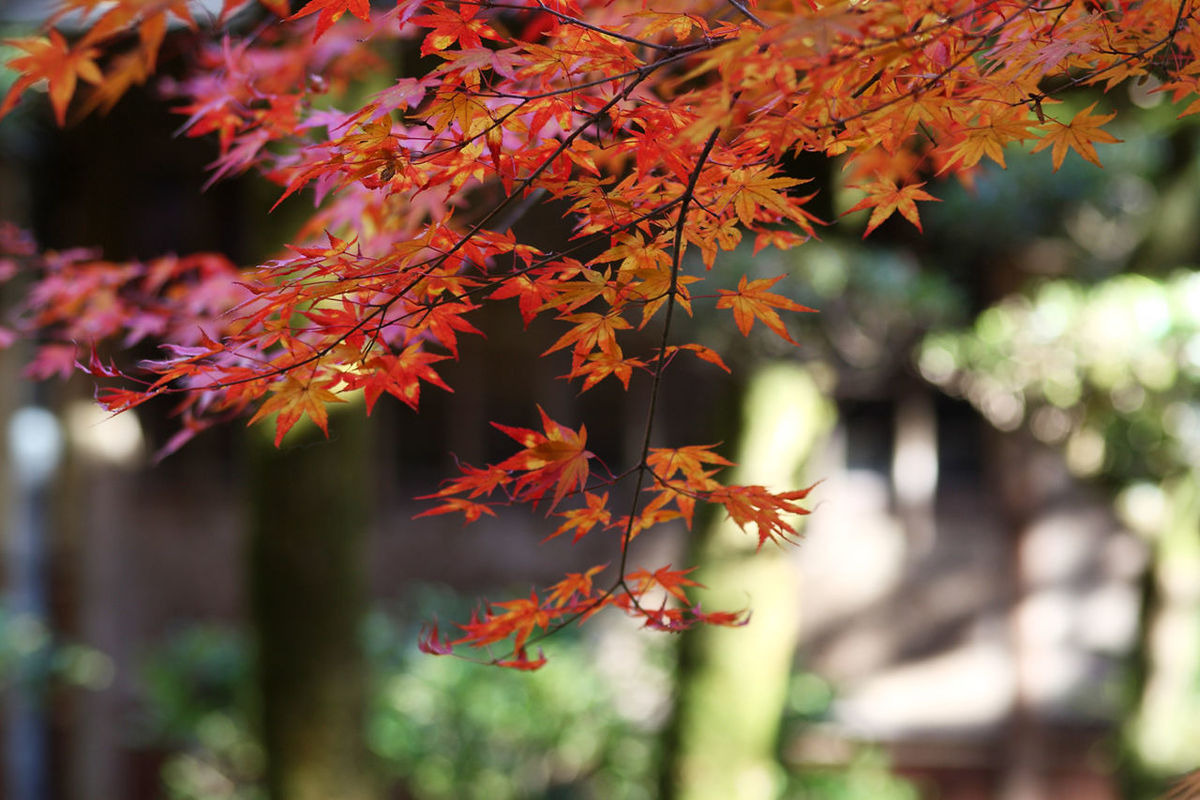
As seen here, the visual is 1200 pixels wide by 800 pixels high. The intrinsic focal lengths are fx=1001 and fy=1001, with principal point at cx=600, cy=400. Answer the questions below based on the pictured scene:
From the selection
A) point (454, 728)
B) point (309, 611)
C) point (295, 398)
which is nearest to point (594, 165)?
point (295, 398)

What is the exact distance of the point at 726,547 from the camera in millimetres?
3234

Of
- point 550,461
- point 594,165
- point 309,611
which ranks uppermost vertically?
point 594,165

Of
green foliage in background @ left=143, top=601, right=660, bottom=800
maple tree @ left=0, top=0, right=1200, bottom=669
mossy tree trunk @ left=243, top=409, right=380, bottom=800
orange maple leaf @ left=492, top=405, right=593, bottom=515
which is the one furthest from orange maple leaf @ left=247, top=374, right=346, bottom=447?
green foliage in background @ left=143, top=601, right=660, bottom=800

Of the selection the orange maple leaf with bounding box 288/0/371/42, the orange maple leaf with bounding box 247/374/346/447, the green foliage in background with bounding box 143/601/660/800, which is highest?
the orange maple leaf with bounding box 288/0/371/42

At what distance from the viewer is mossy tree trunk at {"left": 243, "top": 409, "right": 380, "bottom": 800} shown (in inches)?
106

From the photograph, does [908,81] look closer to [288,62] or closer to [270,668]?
[288,62]

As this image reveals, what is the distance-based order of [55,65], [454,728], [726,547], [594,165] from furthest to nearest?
[454,728] < [726,547] < [594,165] < [55,65]

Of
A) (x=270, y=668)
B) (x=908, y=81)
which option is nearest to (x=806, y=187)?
(x=270, y=668)

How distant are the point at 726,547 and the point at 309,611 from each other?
4.29 ft

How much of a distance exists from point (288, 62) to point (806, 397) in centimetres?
195

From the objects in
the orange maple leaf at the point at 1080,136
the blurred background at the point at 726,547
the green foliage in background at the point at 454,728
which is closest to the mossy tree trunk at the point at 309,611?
the blurred background at the point at 726,547

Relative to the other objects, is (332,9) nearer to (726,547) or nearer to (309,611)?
(309,611)

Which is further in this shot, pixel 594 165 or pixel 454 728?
pixel 454 728

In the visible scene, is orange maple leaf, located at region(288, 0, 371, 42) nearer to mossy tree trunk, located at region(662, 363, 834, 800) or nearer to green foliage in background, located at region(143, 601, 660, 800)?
mossy tree trunk, located at region(662, 363, 834, 800)
